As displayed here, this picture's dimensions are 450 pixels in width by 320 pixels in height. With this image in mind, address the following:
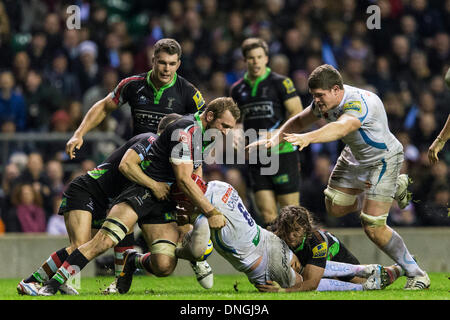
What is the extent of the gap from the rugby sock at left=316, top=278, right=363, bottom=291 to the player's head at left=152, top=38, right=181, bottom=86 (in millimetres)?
2506

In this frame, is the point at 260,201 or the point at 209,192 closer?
the point at 209,192

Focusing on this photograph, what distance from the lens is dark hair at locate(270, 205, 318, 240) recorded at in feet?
24.2

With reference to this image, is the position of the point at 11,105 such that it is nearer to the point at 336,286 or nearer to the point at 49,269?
the point at 49,269

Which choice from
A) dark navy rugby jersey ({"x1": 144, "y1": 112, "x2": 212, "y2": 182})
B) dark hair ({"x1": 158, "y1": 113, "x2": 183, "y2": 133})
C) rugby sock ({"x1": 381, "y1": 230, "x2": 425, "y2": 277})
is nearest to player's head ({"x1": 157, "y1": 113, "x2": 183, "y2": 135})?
dark hair ({"x1": 158, "y1": 113, "x2": 183, "y2": 133})

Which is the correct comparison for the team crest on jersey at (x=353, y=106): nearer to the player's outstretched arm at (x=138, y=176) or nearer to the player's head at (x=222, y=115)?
the player's head at (x=222, y=115)

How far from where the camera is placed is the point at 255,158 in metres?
10.0

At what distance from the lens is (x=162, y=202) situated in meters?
7.56

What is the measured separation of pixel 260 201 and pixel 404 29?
558 cm

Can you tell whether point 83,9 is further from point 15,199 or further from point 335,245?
point 335,245

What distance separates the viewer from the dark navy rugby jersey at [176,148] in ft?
23.5

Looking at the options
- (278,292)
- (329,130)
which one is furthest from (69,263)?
(329,130)

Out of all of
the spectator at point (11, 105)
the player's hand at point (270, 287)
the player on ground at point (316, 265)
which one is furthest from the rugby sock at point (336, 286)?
the spectator at point (11, 105)

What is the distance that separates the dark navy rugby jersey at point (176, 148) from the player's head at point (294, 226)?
0.92 meters

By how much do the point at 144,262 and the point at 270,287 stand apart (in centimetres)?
113
